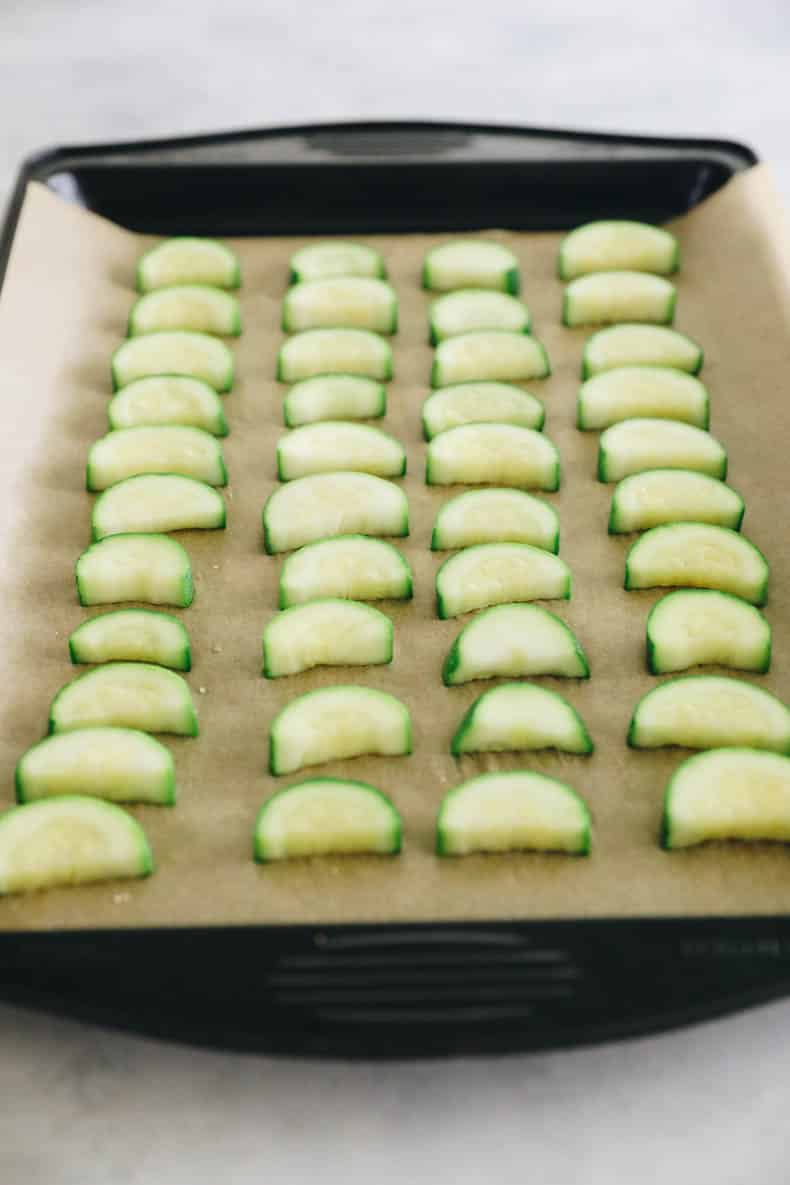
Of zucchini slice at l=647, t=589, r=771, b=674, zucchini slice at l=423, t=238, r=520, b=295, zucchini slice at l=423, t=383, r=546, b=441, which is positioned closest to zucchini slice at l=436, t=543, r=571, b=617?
zucchini slice at l=647, t=589, r=771, b=674

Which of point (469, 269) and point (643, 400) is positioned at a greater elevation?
point (469, 269)

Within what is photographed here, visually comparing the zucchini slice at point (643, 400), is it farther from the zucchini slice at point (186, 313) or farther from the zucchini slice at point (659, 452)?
the zucchini slice at point (186, 313)

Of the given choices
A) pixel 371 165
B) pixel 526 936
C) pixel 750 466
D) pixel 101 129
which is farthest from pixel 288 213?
pixel 526 936

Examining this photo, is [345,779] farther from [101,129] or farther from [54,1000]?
[101,129]

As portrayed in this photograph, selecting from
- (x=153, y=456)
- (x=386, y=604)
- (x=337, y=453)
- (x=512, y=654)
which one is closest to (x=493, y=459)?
(x=337, y=453)

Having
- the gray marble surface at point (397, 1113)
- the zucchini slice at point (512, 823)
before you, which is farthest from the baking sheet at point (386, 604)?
the gray marble surface at point (397, 1113)

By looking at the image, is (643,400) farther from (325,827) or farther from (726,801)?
(325,827)
